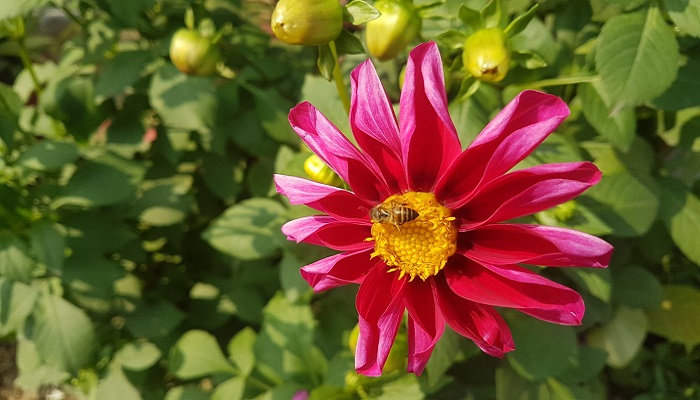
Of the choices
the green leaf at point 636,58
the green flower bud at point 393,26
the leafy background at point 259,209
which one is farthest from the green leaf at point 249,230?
the green leaf at point 636,58

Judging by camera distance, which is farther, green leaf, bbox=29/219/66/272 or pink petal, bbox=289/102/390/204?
green leaf, bbox=29/219/66/272

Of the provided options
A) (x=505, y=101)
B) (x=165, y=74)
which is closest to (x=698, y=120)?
(x=505, y=101)

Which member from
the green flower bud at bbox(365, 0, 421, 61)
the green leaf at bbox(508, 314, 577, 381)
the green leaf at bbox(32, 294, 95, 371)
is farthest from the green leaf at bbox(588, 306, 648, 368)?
the green leaf at bbox(32, 294, 95, 371)

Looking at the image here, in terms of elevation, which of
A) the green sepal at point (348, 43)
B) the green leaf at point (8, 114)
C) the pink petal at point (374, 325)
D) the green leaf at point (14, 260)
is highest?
the green sepal at point (348, 43)

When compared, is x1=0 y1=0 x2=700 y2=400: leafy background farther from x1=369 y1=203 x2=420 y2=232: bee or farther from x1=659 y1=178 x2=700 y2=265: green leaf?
x1=369 y1=203 x2=420 y2=232: bee

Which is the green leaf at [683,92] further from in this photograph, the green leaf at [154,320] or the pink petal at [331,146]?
the green leaf at [154,320]

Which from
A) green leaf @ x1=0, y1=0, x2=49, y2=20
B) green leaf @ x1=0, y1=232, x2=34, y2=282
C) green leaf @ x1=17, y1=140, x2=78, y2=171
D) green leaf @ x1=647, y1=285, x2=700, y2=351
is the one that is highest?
green leaf @ x1=0, y1=0, x2=49, y2=20
